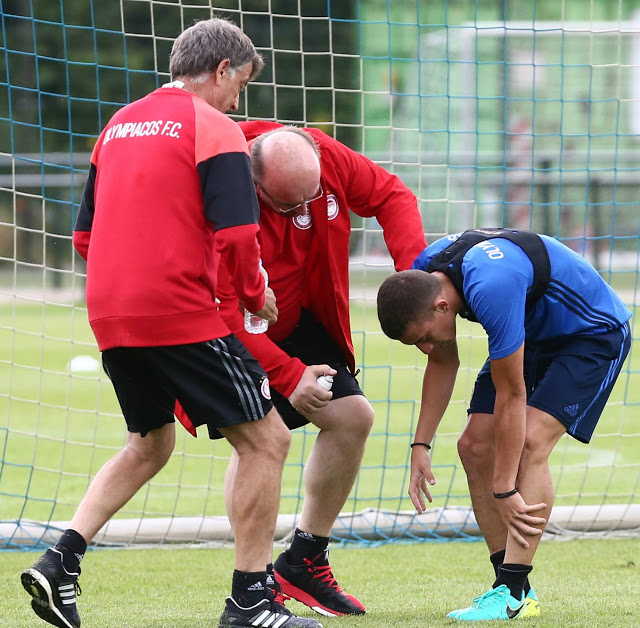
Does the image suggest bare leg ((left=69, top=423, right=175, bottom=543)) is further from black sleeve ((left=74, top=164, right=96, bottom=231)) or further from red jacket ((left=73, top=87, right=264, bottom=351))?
black sleeve ((left=74, top=164, right=96, bottom=231))

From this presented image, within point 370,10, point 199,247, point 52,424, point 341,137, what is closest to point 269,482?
point 199,247

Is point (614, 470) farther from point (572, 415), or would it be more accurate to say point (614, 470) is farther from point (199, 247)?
point (199, 247)

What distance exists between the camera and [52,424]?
8.02m

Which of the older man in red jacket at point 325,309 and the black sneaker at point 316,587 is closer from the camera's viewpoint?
the black sneaker at point 316,587

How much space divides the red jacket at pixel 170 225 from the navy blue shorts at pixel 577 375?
41.0 inches

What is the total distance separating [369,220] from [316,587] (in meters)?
10.7

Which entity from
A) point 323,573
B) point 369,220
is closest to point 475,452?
point 323,573

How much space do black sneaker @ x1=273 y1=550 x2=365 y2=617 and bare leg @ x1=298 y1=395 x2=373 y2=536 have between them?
13 cm

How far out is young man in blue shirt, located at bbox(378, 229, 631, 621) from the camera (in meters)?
3.28

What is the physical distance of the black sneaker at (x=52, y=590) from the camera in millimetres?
3119

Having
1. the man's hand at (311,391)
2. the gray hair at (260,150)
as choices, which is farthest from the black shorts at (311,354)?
the gray hair at (260,150)

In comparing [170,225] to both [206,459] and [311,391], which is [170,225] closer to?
[311,391]

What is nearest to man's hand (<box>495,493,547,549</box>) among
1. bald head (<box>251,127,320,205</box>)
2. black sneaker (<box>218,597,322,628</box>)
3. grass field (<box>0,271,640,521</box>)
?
black sneaker (<box>218,597,322,628</box>)

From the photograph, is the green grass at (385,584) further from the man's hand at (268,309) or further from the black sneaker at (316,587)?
the man's hand at (268,309)
